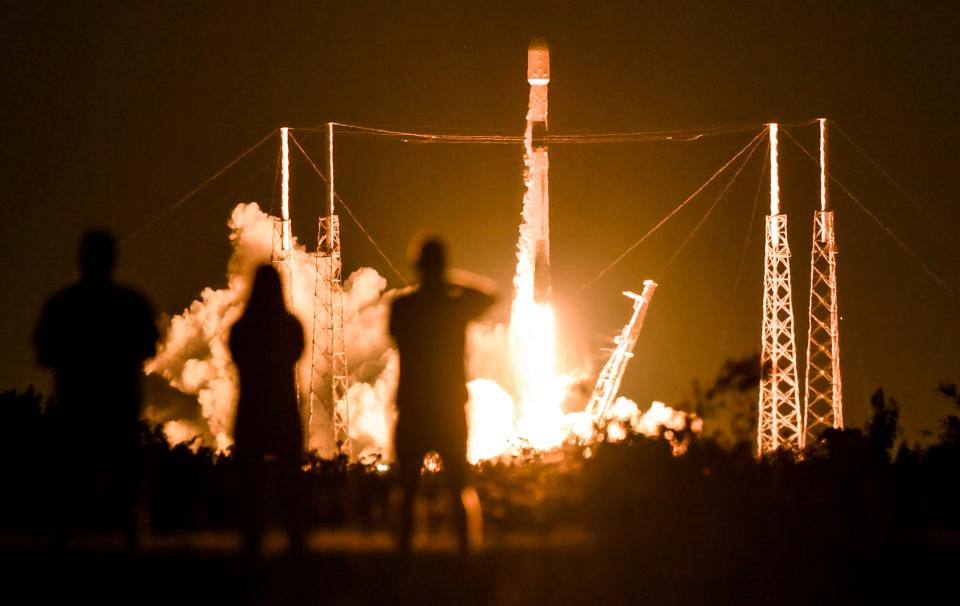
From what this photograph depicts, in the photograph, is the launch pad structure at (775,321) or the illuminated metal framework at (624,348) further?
the illuminated metal framework at (624,348)

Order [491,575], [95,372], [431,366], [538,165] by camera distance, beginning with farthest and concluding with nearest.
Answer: [538,165], [431,366], [95,372], [491,575]

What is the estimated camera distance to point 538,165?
171ft

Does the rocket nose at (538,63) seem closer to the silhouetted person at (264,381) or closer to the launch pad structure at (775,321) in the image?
the launch pad structure at (775,321)

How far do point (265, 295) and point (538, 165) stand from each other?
1674 inches

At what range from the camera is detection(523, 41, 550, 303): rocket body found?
5225 cm

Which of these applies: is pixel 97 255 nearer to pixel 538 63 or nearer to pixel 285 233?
pixel 285 233

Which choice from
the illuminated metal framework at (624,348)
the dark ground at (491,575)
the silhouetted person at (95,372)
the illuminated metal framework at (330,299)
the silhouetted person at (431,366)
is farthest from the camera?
the illuminated metal framework at (624,348)

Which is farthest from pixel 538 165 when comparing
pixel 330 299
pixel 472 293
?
pixel 472 293

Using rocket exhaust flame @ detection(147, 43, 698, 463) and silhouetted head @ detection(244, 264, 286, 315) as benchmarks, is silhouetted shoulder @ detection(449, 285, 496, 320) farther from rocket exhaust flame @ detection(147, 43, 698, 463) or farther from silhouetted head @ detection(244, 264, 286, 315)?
rocket exhaust flame @ detection(147, 43, 698, 463)

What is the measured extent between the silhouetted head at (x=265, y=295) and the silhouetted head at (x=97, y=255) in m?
0.89

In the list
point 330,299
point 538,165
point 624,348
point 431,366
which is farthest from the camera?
point 624,348

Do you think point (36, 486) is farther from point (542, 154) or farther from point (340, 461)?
point (542, 154)

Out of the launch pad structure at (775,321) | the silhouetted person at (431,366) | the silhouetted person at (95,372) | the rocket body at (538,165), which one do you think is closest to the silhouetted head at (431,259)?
the silhouetted person at (431,366)

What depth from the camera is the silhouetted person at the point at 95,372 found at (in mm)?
9367
